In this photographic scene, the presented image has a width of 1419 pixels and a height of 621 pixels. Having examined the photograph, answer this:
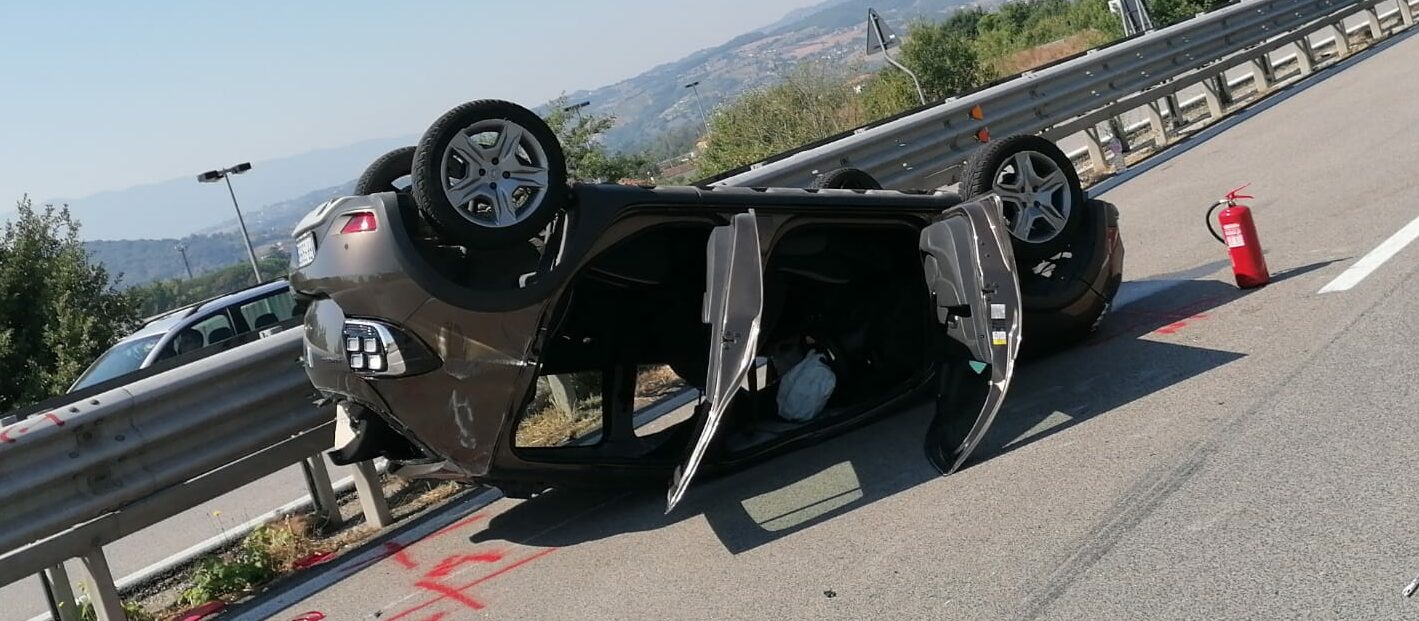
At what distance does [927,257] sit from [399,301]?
2395 mm

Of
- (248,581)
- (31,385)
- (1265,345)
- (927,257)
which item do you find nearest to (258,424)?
(248,581)

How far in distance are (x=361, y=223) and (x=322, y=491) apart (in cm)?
236

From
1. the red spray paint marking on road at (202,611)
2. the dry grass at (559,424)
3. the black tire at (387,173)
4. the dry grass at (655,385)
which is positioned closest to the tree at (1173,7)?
the dry grass at (655,385)

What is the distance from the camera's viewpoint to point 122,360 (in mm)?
12156

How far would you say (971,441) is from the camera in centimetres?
507

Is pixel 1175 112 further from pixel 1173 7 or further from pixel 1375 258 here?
pixel 1173 7

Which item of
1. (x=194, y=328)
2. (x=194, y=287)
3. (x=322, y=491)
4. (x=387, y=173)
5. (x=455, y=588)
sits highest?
(x=194, y=287)

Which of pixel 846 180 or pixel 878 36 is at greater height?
pixel 878 36

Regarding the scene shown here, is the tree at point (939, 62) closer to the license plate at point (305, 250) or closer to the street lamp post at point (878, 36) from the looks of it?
the street lamp post at point (878, 36)

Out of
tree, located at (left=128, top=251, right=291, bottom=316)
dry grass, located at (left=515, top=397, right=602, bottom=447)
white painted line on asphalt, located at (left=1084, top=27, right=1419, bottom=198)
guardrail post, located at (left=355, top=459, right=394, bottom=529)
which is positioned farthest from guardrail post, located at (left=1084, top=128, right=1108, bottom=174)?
guardrail post, located at (left=355, top=459, right=394, bottom=529)

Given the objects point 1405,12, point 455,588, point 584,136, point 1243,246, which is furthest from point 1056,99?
point 584,136

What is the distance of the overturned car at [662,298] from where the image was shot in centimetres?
473

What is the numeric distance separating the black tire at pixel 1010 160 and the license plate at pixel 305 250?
308 centimetres

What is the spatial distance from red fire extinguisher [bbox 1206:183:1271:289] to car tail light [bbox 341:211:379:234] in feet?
14.7
